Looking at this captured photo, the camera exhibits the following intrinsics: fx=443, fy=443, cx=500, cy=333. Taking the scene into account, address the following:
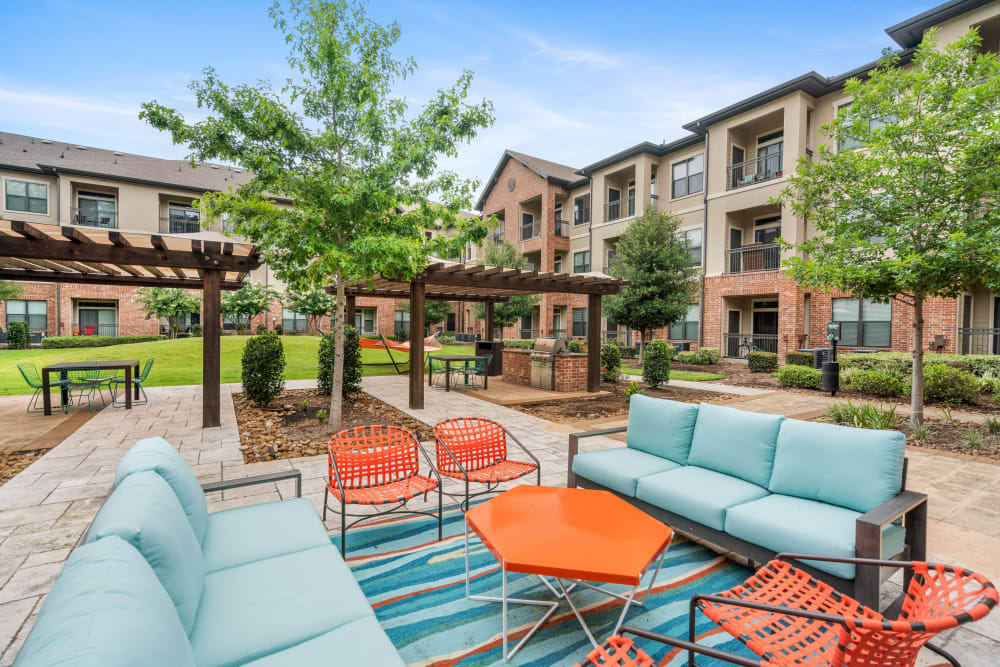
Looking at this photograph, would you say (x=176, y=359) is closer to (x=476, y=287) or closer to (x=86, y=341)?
(x=86, y=341)

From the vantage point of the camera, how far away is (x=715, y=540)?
2848 mm

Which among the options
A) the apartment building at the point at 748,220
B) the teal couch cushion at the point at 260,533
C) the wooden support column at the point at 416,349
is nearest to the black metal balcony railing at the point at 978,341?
the apartment building at the point at 748,220

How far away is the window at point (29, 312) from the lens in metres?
21.4

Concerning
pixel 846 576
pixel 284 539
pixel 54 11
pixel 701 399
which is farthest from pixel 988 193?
pixel 54 11

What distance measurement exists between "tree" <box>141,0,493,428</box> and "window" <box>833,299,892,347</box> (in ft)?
47.8

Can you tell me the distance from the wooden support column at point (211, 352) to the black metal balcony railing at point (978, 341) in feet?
58.1

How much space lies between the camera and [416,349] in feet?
26.8

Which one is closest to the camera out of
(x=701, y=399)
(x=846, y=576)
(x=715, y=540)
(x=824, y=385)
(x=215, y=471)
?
(x=846, y=576)

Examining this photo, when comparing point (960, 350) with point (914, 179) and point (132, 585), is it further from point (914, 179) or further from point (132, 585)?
point (132, 585)

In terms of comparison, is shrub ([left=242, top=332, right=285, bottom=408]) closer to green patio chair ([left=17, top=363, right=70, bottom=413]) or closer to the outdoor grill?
green patio chair ([left=17, top=363, right=70, bottom=413])

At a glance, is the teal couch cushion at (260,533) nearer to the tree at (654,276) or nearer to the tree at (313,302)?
the tree at (654,276)

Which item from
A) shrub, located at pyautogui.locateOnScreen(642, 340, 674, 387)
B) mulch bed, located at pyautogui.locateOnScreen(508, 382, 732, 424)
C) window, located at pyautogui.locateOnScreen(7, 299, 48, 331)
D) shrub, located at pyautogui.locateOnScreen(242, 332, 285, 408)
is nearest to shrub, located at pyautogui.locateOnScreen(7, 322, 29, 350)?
window, located at pyautogui.locateOnScreen(7, 299, 48, 331)

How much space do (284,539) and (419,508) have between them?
1.60 metres

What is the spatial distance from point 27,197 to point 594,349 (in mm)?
28493
